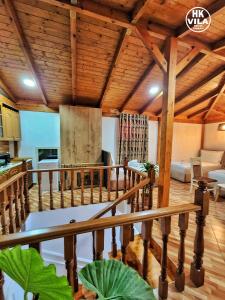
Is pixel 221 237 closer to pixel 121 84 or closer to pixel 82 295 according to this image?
pixel 82 295

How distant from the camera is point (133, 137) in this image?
19.1 ft

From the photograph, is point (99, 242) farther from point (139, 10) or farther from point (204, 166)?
point (204, 166)

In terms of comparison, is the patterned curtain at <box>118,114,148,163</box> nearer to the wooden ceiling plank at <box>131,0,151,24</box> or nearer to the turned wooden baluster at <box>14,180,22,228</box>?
the wooden ceiling plank at <box>131,0,151,24</box>

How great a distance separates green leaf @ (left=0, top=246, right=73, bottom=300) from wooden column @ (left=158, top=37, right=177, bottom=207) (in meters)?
2.32

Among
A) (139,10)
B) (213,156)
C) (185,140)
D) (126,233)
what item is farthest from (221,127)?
(126,233)

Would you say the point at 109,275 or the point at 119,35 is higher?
the point at 119,35

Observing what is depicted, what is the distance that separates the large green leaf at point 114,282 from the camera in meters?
0.74

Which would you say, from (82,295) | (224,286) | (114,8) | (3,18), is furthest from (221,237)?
(3,18)

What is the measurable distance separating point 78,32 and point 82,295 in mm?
3547

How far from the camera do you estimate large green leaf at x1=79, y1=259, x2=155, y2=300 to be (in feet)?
2.41

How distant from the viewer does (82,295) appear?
1.56m

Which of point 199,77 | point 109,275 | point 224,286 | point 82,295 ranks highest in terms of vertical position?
point 199,77

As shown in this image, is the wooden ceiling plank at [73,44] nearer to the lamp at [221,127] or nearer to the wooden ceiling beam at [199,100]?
the wooden ceiling beam at [199,100]

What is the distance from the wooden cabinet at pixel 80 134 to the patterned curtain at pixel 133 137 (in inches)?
44.1
